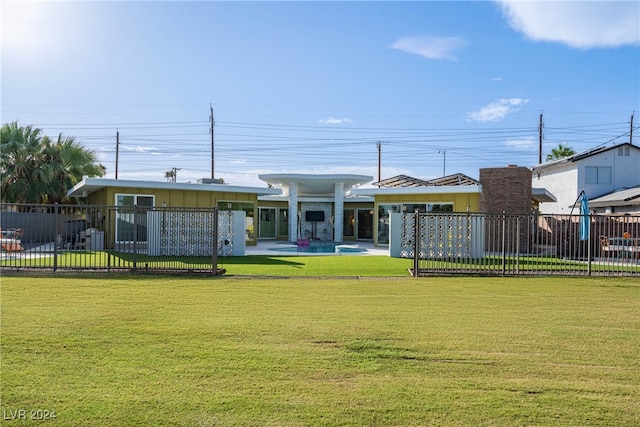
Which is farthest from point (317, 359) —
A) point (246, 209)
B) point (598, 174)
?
point (598, 174)

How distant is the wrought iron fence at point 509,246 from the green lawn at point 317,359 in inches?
142

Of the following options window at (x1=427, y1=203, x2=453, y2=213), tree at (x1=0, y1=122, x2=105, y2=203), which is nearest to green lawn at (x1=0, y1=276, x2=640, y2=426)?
window at (x1=427, y1=203, x2=453, y2=213)

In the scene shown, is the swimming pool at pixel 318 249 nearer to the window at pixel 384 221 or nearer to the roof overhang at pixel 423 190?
the window at pixel 384 221

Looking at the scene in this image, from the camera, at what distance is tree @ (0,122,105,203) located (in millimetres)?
23234

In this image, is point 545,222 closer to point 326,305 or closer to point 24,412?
point 326,305

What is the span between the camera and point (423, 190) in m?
21.9

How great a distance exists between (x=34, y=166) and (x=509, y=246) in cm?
2334

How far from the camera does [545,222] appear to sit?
2188cm

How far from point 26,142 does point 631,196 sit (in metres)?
31.8

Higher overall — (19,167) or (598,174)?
(598,174)

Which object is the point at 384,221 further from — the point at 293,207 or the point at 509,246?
the point at 509,246

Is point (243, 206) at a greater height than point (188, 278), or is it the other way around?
point (243, 206)

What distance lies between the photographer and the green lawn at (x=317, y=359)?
→ 3.55m

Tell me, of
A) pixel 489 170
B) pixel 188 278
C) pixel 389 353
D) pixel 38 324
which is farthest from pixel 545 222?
pixel 38 324
